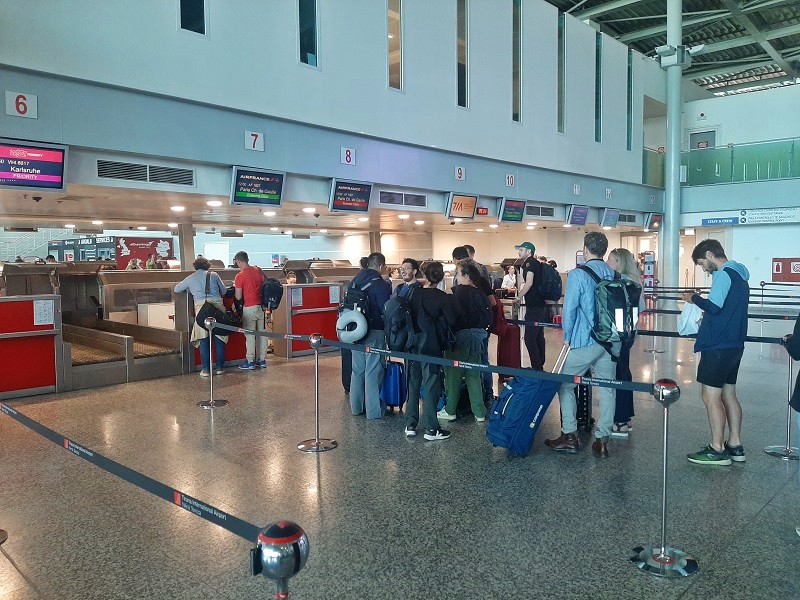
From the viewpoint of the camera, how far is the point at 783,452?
196 inches

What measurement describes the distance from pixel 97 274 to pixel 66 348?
3.18 meters

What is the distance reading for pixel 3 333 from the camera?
23.7ft

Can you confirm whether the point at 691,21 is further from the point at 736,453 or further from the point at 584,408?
the point at 736,453

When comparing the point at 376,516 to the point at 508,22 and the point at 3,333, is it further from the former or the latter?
the point at 508,22

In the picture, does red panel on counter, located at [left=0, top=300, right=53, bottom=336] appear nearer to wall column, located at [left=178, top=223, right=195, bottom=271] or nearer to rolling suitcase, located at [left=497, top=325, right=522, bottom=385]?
rolling suitcase, located at [left=497, top=325, right=522, bottom=385]

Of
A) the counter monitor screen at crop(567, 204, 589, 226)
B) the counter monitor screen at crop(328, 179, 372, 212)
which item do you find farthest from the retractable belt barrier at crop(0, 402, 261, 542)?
the counter monitor screen at crop(567, 204, 589, 226)

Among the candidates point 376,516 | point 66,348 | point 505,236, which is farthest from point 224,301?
point 505,236

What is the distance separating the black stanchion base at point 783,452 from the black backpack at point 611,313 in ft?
5.23

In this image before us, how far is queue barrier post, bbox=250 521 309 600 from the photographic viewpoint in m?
1.65

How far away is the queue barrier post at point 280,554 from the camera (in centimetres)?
165

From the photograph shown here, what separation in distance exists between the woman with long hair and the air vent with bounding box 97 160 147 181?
6.32 meters

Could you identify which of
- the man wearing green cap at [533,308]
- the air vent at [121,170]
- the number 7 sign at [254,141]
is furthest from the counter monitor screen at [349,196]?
the man wearing green cap at [533,308]

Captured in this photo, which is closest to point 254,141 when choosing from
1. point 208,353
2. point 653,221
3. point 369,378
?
point 208,353

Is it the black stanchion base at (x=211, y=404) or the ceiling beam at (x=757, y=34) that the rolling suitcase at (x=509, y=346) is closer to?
the black stanchion base at (x=211, y=404)
